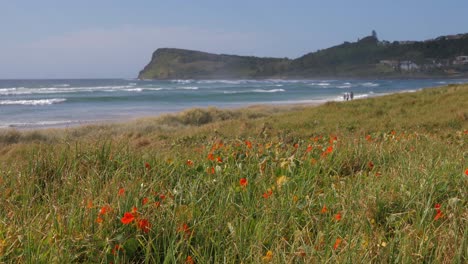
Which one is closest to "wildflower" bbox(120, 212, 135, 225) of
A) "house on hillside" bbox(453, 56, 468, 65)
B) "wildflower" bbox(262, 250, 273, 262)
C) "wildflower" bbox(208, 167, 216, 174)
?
"wildflower" bbox(262, 250, 273, 262)

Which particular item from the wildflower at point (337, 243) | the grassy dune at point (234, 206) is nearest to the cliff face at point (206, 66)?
the grassy dune at point (234, 206)

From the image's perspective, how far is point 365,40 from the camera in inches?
5541

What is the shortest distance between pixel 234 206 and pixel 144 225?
0.68 meters

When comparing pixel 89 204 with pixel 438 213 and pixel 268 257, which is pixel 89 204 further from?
pixel 438 213

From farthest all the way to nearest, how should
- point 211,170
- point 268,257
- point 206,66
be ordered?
1. point 206,66
2. point 211,170
3. point 268,257

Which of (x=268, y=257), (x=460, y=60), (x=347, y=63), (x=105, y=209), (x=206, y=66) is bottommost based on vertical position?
(x=460, y=60)

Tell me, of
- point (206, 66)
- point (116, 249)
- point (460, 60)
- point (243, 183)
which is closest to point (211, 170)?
point (243, 183)

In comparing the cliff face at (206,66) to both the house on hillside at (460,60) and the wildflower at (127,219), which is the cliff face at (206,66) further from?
the wildflower at (127,219)

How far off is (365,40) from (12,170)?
14288 cm

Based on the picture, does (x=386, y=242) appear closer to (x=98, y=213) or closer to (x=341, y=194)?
(x=341, y=194)

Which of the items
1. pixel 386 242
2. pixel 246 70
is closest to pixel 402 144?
pixel 386 242

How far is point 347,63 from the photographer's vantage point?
413ft

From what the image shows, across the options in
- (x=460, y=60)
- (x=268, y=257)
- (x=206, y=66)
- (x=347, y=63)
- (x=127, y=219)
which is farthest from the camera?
(x=206, y=66)

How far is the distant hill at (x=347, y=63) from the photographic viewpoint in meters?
113
